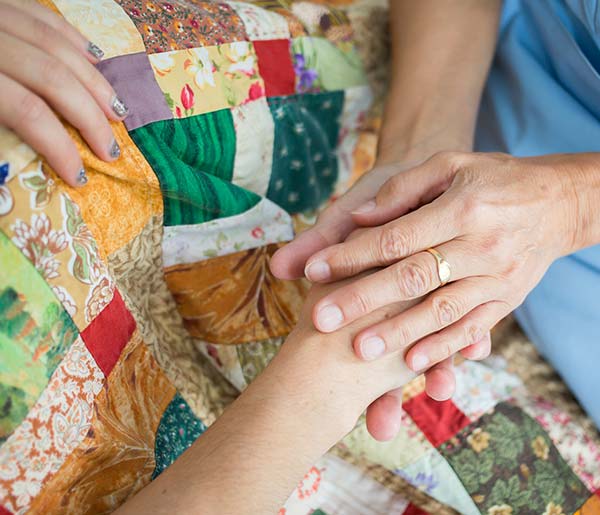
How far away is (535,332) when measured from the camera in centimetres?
106

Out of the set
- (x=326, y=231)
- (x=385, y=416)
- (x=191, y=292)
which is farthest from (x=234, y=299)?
(x=385, y=416)

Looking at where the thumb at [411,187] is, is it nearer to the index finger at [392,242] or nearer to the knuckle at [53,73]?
the index finger at [392,242]

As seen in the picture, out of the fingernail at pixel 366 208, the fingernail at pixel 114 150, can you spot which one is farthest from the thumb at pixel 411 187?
the fingernail at pixel 114 150

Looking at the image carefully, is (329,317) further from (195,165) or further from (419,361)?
(195,165)

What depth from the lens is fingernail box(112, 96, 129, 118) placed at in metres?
0.72

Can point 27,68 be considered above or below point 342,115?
above

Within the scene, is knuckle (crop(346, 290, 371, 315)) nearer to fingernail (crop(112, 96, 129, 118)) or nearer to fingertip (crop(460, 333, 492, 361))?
fingertip (crop(460, 333, 492, 361))

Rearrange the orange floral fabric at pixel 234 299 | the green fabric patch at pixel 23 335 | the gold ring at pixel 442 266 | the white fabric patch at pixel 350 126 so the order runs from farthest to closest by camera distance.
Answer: the white fabric patch at pixel 350 126
the orange floral fabric at pixel 234 299
the gold ring at pixel 442 266
the green fabric patch at pixel 23 335

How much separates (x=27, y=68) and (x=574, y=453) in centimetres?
91

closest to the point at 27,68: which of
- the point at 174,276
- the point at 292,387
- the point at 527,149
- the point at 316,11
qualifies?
the point at 174,276

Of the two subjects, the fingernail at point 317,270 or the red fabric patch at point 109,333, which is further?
the fingernail at point 317,270

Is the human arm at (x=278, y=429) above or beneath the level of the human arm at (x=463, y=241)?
beneath

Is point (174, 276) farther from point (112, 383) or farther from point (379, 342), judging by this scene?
point (379, 342)

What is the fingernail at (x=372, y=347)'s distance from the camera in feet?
2.59
